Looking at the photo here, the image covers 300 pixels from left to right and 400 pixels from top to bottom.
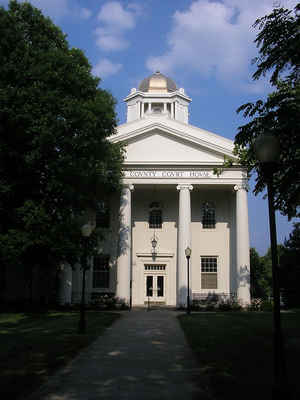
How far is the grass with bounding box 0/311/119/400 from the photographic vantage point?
299 inches

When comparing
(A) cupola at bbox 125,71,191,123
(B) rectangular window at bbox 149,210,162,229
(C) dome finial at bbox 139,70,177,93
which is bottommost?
(B) rectangular window at bbox 149,210,162,229

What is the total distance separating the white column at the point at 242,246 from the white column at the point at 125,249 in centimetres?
762

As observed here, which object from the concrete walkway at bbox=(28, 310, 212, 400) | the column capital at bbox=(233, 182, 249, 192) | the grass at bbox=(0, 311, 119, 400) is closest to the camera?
the concrete walkway at bbox=(28, 310, 212, 400)

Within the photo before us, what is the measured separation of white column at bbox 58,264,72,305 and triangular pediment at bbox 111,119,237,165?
8.81 m

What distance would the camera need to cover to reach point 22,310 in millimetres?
26000

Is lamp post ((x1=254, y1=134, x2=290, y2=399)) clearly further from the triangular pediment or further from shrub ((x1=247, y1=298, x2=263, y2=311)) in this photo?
the triangular pediment

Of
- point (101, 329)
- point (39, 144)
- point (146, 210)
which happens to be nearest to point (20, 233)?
point (39, 144)

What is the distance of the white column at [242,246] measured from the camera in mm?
29484

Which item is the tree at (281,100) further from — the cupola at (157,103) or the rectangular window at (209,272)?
the cupola at (157,103)

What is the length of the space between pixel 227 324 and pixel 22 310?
537 inches

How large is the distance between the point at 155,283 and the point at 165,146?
34.2 ft

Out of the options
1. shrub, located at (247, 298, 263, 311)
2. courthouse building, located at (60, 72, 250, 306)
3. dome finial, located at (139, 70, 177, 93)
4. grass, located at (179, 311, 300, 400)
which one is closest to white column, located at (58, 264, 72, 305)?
courthouse building, located at (60, 72, 250, 306)

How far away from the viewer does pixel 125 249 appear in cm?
2995

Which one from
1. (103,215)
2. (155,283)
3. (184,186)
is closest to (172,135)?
(184,186)
